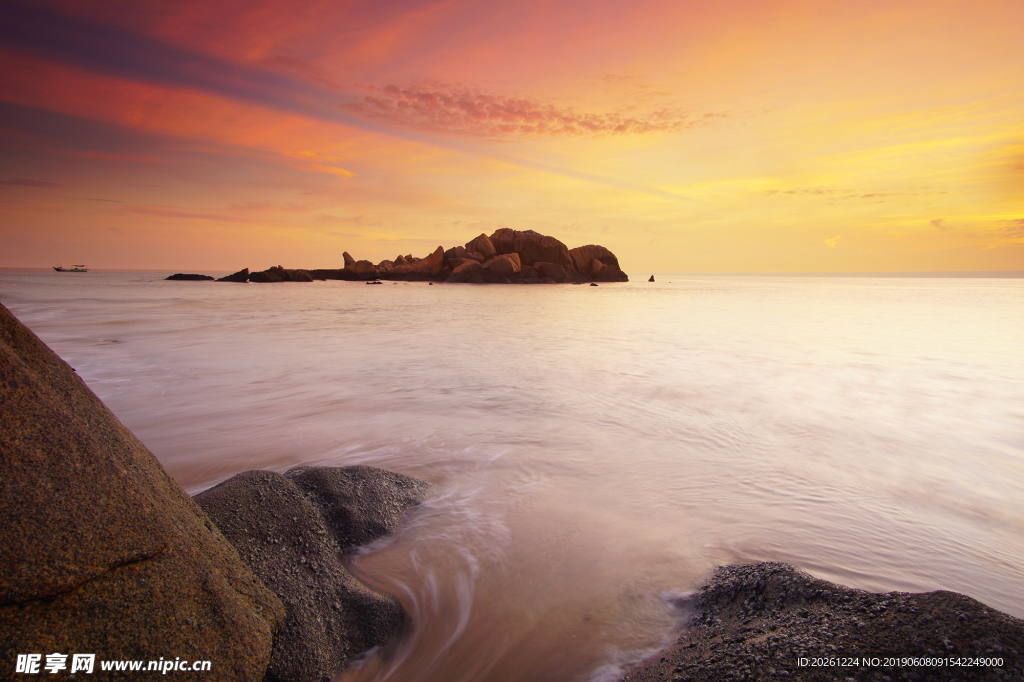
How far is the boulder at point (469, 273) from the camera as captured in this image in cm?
6072

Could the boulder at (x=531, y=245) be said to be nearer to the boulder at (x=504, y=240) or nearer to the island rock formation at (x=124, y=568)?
the boulder at (x=504, y=240)

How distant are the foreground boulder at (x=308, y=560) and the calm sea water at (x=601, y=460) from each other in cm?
16

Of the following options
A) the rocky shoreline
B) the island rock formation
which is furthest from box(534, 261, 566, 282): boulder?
the island rock formation

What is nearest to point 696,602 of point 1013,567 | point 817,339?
point 1013,567

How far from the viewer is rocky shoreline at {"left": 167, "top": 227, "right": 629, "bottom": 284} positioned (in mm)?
60719

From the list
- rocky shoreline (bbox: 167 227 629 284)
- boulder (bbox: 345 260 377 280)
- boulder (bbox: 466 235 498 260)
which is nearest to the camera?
rocky shoreline (bbox: 167 227 629 284)

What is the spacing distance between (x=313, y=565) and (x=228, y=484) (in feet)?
2.60

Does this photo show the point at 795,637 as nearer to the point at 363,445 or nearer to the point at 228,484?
the point at 228,484

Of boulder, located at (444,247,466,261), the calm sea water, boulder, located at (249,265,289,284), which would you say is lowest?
the calm sea water

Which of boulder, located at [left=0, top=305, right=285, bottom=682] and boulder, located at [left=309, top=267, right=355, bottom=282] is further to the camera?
boulder, located at [left=309, top=267, right=355, bottom=282]

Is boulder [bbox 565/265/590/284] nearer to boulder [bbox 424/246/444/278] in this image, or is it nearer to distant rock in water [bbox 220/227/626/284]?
distant rock in water [bbox 220/227/626/284]

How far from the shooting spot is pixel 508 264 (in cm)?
5925

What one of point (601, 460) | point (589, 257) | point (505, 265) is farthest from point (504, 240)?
point (601, 460)

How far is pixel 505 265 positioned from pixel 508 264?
421 mm
